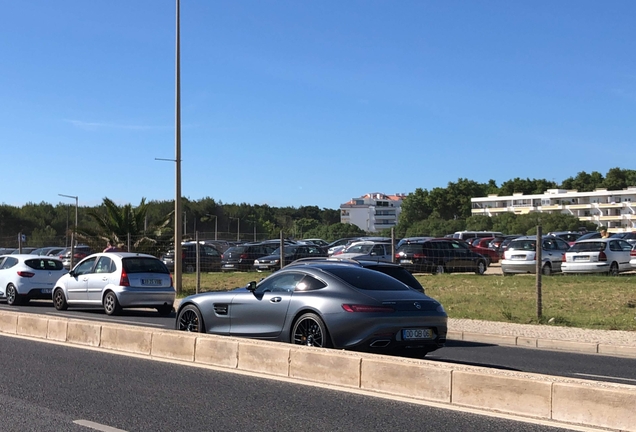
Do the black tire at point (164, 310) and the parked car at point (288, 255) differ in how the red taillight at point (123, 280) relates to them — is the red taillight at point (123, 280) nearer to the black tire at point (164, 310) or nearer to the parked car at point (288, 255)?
the black tire at point (164, 310)

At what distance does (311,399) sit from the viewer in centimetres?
781

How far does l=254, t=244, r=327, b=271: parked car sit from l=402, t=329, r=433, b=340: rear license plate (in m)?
21.5

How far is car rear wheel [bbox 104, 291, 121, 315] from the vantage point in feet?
60.5

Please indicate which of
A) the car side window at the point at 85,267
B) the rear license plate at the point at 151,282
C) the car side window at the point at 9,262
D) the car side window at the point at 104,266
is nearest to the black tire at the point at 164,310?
the rear license plate at the point at 151,282

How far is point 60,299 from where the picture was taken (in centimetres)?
2014

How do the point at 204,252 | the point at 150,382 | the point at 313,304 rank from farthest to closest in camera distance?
the point at 204,252 → the point at 313,304 → the point at 150,382

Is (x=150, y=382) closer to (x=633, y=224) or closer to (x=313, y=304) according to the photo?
(x=313, y=304)

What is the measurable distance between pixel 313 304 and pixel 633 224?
108787mm

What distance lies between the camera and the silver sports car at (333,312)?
31.5ft

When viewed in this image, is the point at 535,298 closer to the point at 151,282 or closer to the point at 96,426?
the point at 151,282

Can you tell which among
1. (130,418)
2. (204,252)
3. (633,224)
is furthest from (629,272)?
(633,224)

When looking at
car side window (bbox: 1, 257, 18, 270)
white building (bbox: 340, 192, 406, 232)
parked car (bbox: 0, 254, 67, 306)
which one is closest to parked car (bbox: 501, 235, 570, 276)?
parked car (bbox: 0, 254, 67, 306)

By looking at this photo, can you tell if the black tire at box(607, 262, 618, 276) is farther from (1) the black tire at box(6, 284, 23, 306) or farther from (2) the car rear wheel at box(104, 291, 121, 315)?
(1) the black tire at box(6, 284, 23, 306)

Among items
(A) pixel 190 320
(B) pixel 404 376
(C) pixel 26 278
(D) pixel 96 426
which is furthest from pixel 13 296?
(B) pixel 404 376
